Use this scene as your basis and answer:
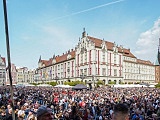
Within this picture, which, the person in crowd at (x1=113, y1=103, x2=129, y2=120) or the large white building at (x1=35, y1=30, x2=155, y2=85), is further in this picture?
the large white building at (x1=35, y1=30, x2=155, y2=85)

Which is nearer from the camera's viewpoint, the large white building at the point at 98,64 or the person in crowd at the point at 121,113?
the person in crowd at the point at 121,113

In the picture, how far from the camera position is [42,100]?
22594 millimetres

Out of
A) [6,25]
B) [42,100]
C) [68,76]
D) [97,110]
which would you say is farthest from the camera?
[68,76]

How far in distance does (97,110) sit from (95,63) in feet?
172

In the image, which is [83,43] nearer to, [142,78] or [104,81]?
[104,81]

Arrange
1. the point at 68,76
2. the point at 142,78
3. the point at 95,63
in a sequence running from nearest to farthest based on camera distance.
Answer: the point at 95,63 < the point at 68,76 < the point at 142,78

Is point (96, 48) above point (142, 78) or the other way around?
above

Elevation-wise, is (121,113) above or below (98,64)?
below

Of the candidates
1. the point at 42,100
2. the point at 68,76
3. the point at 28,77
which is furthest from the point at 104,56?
the point at 28,77

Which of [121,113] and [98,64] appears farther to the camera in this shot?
[98,64]

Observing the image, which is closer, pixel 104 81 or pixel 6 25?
pixel 6 25

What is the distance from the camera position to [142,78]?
9662 centimetres

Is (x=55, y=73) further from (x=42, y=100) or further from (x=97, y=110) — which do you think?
(x=97, y=110)

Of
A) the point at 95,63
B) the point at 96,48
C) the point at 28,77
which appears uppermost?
the point at 96,48
